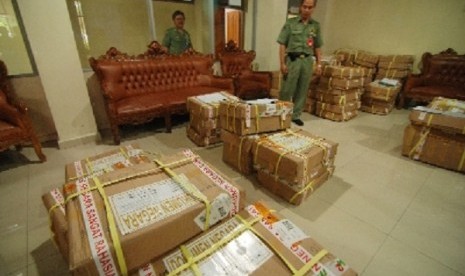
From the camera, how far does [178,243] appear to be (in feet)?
3.30

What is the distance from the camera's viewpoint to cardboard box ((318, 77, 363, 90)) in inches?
143

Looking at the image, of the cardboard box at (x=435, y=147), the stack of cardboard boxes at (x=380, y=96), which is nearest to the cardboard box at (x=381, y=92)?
the stack of cardboard boxes at (x=380, y=96)

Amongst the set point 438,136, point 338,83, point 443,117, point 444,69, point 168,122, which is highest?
point 444,69

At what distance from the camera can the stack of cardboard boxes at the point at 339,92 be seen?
3.64 m

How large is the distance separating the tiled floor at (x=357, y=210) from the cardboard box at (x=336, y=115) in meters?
0.84

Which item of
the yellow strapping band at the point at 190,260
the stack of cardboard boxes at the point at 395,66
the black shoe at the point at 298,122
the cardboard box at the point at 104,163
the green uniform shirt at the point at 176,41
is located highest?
the green uniform shirt at the point at 176,41

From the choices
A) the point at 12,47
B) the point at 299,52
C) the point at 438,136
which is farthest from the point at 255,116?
the point at 12,47

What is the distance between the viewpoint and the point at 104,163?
1.63m

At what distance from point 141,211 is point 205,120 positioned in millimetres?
1791

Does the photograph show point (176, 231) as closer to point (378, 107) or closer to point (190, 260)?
point (190, 260)

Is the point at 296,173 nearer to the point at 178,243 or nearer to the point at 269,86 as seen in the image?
the point at 178,243

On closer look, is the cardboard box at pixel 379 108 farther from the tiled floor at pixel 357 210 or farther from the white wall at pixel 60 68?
the white wall at pixel 60 68

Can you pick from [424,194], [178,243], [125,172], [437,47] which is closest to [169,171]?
[125,172]

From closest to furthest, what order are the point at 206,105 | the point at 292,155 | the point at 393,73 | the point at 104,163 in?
the point at 104,163
the point at 292,155
the point at 206,105
the point at 393,73
